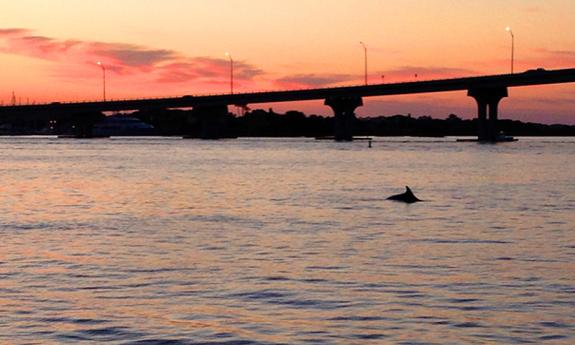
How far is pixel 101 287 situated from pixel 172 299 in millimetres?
2457

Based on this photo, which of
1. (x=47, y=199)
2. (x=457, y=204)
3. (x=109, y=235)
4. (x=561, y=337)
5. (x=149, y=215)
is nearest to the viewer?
(x=561, y=337)

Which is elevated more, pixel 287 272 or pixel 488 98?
pixel 488 98

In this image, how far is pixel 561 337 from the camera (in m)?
17.8

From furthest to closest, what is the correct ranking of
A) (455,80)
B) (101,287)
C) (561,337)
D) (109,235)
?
(455,80) < (109,235) < (101,287) < (561,337)

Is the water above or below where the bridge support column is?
below

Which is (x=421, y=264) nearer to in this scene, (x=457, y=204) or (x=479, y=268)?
(x=479, y=268)

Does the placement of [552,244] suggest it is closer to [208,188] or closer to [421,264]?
[421,264]

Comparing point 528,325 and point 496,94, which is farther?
point 496,94

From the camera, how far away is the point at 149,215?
4544 cm

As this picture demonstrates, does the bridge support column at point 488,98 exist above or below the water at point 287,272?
above

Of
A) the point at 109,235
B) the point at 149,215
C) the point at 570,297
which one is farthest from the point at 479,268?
the point at 149,215

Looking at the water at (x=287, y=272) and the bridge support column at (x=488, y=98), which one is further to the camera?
the bridge support column at (x=488, y=98)

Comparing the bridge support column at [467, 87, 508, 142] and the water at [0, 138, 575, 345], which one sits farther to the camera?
the bridge support column at [467, 87, 508, 142]

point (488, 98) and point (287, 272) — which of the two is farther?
point (488, 98)
